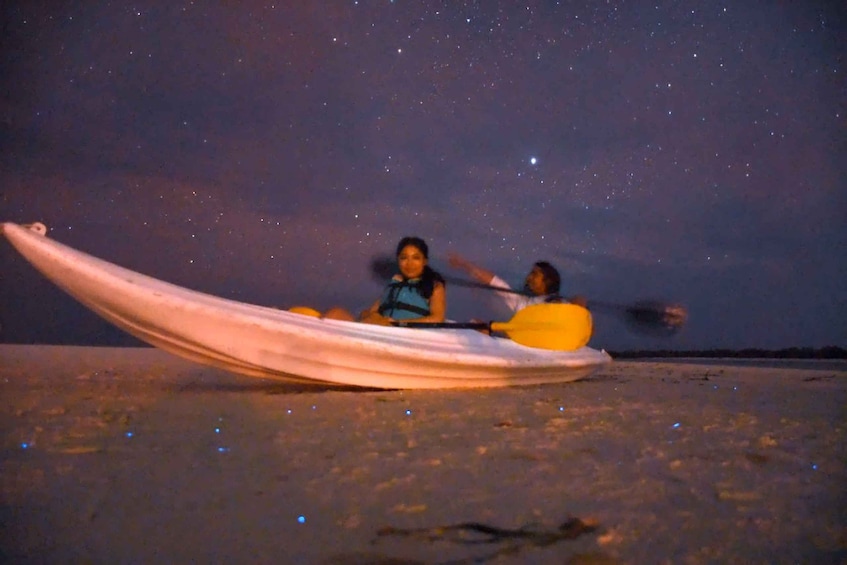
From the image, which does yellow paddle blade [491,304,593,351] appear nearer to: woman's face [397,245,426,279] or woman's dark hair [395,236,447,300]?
woman's dark hair [395,236,447,300]

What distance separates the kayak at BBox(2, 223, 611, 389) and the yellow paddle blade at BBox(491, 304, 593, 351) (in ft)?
1.53

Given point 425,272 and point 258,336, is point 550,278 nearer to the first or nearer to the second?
point 425,272

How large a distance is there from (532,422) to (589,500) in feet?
3.40

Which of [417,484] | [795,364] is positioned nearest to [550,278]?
[417,484]

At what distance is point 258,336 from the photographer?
294cm

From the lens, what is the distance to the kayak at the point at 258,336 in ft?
9.00

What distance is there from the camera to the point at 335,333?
3.06 meters

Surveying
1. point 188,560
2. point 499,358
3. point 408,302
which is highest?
point 408,302

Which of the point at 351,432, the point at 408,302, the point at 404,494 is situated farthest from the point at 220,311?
the point at 404,494

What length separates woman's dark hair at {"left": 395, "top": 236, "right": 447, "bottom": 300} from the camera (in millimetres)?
4195

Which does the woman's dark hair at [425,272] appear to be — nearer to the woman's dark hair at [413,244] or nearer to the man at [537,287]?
the woman's dark hair at [413,244]

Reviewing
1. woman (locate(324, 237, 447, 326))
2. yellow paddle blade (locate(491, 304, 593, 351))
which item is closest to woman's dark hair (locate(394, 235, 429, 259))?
woman (locate(324, 237, 447, 326))

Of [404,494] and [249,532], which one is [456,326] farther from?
[249,532]

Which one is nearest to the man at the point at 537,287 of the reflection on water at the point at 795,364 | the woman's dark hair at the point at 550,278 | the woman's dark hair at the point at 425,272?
the woman's dark hair at the point at 550,278
